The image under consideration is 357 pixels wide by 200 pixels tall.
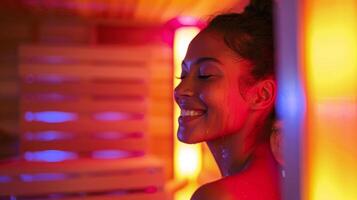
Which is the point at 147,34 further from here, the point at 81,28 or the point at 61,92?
the point at 61,92

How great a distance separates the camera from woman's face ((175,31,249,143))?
84 centimetres

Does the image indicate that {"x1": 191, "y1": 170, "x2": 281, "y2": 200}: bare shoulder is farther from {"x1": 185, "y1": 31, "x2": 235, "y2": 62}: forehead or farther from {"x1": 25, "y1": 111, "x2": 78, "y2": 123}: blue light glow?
{"x1": 25, "y1": 111, "x2": 78, "y2": 123}: blue light glow

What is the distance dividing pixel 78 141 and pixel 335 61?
2.55 m

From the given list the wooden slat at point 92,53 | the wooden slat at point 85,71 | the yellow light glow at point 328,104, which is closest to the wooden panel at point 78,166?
the wooden slat at point 85,71

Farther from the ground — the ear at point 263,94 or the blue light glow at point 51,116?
the blue light glow at point 51,116

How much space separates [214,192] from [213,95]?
213mm

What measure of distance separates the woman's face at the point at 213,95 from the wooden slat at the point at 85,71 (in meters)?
1.99

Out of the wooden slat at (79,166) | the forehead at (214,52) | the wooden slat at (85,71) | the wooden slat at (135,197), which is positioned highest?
the wooden slat at (85,71)

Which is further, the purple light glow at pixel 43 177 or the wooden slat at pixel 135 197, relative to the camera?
the wooden slat at pixel 135 197

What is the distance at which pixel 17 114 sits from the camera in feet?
10.3

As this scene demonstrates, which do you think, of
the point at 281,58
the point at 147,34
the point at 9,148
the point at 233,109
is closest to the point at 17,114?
the point at 9,148

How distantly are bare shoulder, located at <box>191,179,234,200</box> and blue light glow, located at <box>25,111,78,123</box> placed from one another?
2.17 m

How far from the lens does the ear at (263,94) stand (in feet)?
2.80

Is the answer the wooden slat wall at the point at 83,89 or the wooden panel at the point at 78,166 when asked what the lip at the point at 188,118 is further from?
the wooden slat wall at the point at 83,89
